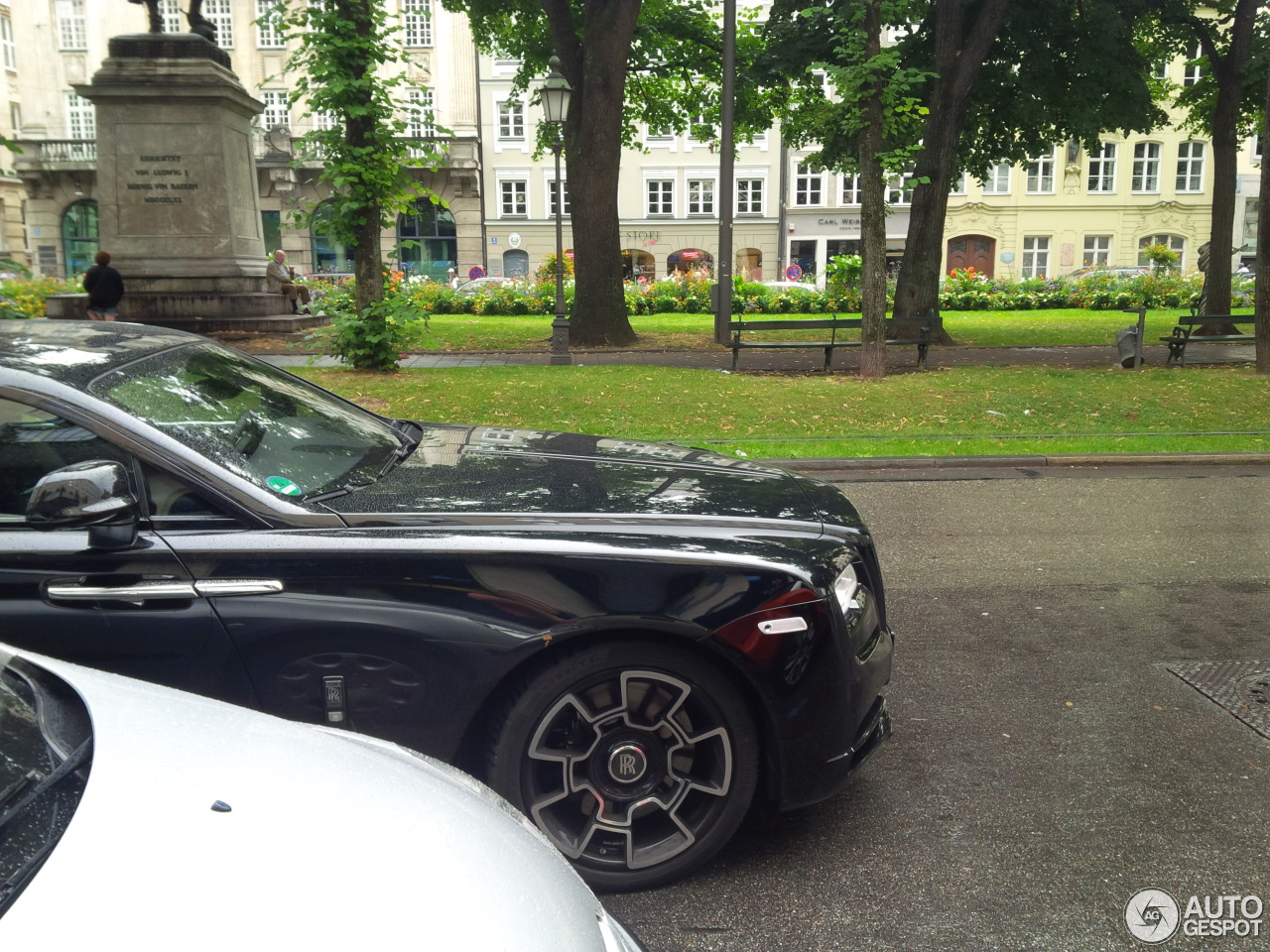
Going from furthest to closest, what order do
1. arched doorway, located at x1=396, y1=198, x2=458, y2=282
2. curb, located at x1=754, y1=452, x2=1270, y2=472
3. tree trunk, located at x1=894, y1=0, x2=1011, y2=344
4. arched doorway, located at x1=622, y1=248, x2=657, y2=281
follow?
arched doorway, located at x1=622, y1=248, x2=657, y2=281
arched doorway, located at x1=396, y1=198, x2=458, y2=282
tree trunk, located at x1=894, y1=0, x2=1011, y2=344
curb, located at x1=754, y1=452, x2=1270, y2=472

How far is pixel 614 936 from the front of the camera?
75.9 inches

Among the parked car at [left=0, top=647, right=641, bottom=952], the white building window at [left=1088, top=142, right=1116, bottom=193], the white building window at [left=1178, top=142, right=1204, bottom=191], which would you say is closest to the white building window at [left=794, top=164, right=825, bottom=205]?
the white building window at [left=1088, top=142, right=1116, bottom=193]

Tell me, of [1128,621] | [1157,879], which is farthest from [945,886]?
[1128,621]

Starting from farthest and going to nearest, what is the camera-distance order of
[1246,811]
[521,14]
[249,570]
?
[521,14]
[1246,811]
[249,570]

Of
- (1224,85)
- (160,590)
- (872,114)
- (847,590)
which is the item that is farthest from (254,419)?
(1224,85)

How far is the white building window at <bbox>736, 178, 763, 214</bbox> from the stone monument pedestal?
144 feet

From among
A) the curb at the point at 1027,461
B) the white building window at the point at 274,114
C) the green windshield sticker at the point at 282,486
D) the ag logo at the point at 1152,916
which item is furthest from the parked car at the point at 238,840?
the white building window at the point at 274,114

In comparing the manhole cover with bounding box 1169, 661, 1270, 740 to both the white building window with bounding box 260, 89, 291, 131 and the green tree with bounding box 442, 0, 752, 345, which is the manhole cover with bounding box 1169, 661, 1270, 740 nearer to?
the green tree with bounding box 442, 0, 752, 345

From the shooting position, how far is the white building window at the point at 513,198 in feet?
198

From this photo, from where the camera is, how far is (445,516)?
11.1 ft

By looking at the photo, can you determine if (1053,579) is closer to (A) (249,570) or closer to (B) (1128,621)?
(B) (1128,621)

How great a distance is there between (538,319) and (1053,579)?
2419 cm

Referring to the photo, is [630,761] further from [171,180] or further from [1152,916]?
[171,180]

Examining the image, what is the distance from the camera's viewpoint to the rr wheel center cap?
3.29 m
